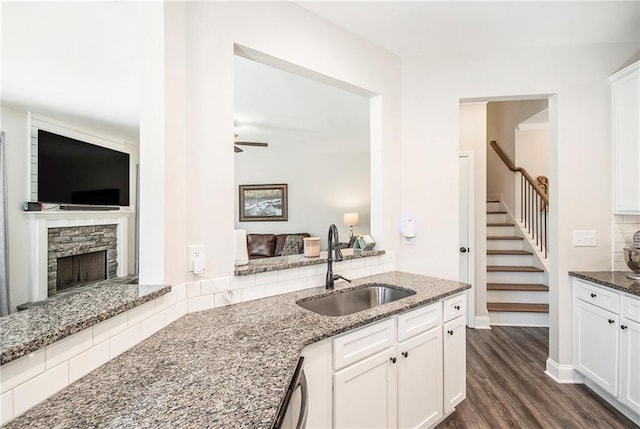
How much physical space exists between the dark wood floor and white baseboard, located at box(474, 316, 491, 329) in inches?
17.5

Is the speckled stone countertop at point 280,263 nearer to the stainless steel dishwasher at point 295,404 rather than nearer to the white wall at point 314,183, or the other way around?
the stainless steel dishwasher at point 295,404

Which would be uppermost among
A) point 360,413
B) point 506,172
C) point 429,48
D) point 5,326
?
point 429,48

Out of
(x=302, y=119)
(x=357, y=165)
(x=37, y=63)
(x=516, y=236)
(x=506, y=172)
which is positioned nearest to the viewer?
(x=37, y=63)

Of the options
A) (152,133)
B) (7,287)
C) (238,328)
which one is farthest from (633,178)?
(7,287)

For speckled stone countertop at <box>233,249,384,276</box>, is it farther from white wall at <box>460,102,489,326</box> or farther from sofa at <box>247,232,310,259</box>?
sofa at <box>247,232,310,259</box>

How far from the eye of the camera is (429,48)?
2428mm

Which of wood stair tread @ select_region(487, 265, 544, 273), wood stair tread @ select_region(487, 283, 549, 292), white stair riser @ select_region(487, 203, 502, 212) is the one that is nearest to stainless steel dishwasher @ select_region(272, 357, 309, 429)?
wood stair tread @ select_region(487, 283, 549, 292)

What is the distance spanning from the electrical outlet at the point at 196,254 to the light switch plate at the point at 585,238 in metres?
2.78

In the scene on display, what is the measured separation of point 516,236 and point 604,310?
2441 millimetres

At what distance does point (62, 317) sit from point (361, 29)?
2.33 metres

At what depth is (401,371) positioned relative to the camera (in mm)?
1609

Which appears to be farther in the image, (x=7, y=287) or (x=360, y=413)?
(x=7, y=287)

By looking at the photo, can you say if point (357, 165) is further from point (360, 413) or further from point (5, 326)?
point (5, 326)

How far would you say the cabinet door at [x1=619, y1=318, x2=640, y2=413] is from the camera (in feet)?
6.07
